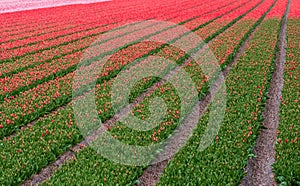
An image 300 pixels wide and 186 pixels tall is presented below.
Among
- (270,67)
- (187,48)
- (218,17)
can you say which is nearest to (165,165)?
(270,67)

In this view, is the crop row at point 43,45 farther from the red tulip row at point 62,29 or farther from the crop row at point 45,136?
the crop row at point 45,136

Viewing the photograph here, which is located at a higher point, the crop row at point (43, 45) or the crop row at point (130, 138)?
the crop row at point (130, 138)

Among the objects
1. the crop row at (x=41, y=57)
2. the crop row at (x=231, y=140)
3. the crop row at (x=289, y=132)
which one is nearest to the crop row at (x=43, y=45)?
the crop row at (x=41, y=57)

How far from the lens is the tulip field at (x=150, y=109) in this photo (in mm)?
7344

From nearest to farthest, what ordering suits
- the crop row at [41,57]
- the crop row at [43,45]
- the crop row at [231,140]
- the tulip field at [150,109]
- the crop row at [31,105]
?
the crop row at [231,140]
the tulip field at [150,109]
the crop row at [31,105]
the crop row at [41,57]
the crop row at [43,45]

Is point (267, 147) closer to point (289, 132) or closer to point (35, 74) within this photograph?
point (289, 132)

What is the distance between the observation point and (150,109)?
10469 mm

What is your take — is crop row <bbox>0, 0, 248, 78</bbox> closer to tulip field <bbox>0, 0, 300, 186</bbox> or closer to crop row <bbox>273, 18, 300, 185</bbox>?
tulip field <bbox>0, 0, 300, 186</bbox>

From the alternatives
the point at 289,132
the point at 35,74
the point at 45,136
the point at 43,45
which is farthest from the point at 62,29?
the point at 289,132

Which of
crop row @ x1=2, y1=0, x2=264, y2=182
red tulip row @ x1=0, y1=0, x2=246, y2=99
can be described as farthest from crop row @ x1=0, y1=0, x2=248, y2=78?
crop row @ x1=2, y1=0, x2=264, y2=182

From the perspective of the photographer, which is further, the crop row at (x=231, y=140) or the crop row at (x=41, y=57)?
the crop row at (x=41, y=57)

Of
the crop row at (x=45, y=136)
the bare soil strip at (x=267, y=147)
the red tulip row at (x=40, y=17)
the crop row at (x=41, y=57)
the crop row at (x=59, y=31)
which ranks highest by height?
the crop row at (x=45, y=136)

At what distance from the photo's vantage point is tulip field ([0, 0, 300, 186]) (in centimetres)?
734

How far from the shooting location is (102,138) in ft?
28.5
